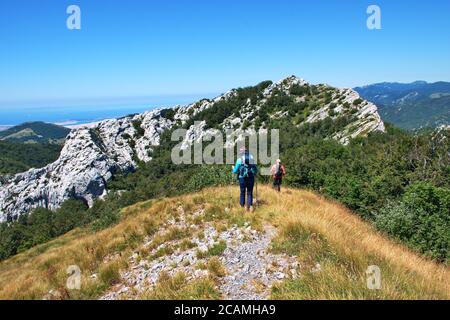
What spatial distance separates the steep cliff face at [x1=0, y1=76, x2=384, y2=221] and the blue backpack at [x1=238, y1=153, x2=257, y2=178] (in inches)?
3454

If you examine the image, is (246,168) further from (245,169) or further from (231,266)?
(231,266)

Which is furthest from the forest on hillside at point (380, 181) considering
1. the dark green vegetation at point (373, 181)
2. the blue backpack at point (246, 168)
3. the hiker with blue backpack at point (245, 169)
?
the blue backpack at point (246, 168)

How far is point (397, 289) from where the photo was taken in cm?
666

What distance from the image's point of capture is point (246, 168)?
532 inches

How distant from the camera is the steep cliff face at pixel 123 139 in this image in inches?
4560

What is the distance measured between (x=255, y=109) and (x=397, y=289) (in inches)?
5105

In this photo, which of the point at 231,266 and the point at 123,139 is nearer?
the point at 231,266

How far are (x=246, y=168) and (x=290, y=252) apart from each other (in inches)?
190

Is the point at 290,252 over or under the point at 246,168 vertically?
under

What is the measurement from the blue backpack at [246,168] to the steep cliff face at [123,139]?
87.7 metres

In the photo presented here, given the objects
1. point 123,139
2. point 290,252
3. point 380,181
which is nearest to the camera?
point 290,252

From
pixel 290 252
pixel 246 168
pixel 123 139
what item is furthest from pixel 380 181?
pixel 123 139

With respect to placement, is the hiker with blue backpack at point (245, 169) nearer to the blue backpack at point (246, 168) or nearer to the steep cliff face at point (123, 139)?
the blue backpack at point (246, 168)
